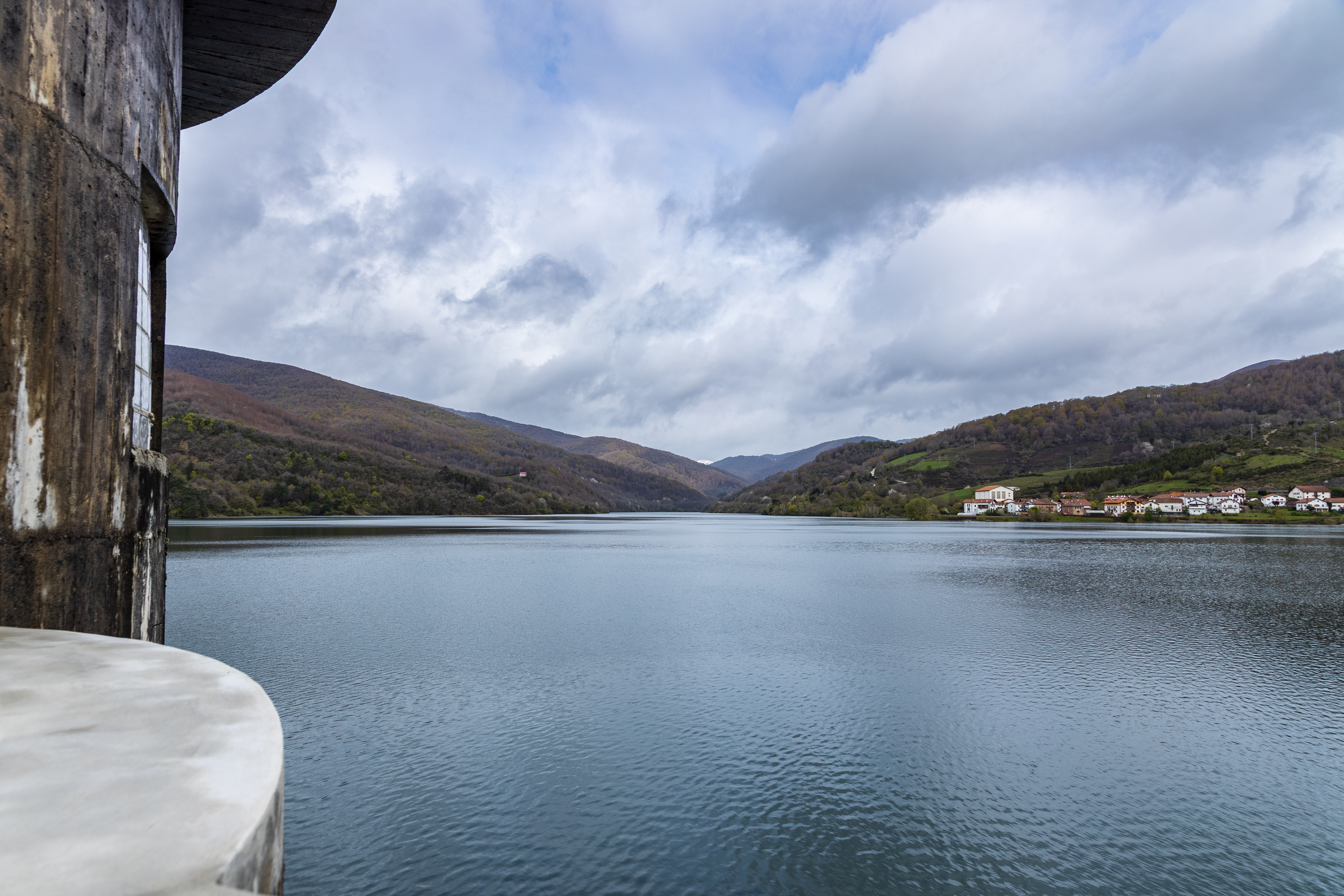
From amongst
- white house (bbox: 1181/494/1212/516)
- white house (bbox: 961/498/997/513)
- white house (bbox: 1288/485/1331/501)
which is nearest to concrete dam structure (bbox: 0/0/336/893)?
white house (bbox: 1181/494/1212/516)

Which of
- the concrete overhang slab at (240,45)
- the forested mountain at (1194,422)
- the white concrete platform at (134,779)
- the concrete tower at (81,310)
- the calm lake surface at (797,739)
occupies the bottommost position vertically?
the calm lake surface at (797,739)

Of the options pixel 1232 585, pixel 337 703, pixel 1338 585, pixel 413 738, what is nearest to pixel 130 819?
pixel 413 738

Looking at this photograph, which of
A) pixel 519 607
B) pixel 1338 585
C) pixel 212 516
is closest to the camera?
pixel 519 607

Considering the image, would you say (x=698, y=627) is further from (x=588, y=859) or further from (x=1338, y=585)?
(x=1338, y=585)

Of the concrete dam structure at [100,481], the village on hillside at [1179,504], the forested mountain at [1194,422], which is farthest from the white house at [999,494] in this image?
the concrete dam structure at [100,481]

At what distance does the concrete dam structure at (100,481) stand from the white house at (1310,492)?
155469 mm

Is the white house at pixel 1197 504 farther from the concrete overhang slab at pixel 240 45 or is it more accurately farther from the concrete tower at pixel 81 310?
the concrete tower at pixel 81 310

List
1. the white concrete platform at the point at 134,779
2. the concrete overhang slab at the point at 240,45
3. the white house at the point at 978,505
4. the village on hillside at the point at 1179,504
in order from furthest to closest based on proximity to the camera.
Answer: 1. the white house at the point at 978,505
2. the village on hillside at the point at 1179,504
3. the concrete overhang slab at the point at 240,45
4. the white concrete platform at the point at 134,779

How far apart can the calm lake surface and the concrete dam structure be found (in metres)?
4.22

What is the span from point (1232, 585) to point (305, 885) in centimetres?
3937

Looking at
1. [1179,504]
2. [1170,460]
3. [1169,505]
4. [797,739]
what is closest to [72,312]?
[797,739]

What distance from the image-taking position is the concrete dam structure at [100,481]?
8.62ft

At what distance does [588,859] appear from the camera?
8008mm

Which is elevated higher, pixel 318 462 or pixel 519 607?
pixel 318 462
